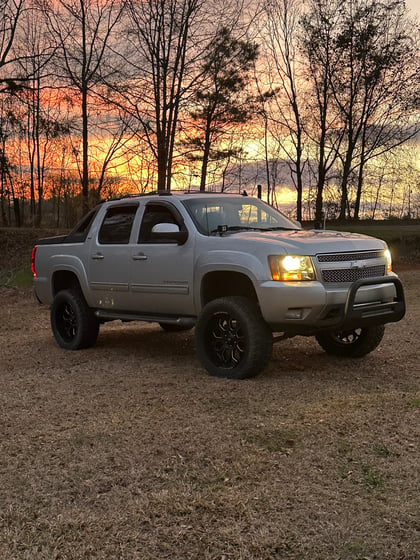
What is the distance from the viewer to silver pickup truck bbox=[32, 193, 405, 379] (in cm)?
639

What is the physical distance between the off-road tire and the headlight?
3.33 m

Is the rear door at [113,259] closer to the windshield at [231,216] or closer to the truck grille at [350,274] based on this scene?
the windshield at [231,216]

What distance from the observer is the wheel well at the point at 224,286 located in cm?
698

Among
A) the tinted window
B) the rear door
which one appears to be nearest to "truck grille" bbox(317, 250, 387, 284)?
the rear door

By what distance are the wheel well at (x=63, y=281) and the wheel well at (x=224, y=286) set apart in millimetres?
2632

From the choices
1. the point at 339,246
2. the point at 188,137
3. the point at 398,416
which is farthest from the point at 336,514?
the point at 188,137

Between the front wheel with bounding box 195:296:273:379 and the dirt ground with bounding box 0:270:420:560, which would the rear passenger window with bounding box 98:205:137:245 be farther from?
the front wheel with bounding box 195:296:273:379

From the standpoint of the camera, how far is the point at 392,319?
6844 mm

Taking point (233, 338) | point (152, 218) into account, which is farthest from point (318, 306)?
point (152, 218)

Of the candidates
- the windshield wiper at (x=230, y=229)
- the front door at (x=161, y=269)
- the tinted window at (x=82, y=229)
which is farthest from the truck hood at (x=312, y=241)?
the tinted window at (x=82, y=229)

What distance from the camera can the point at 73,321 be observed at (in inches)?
353

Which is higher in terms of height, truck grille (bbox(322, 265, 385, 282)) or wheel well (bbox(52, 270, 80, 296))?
truck grille (bbox(322, 265, 385, 282))

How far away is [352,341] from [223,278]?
200 centimetres

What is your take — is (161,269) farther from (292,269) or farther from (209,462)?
(209,462)
